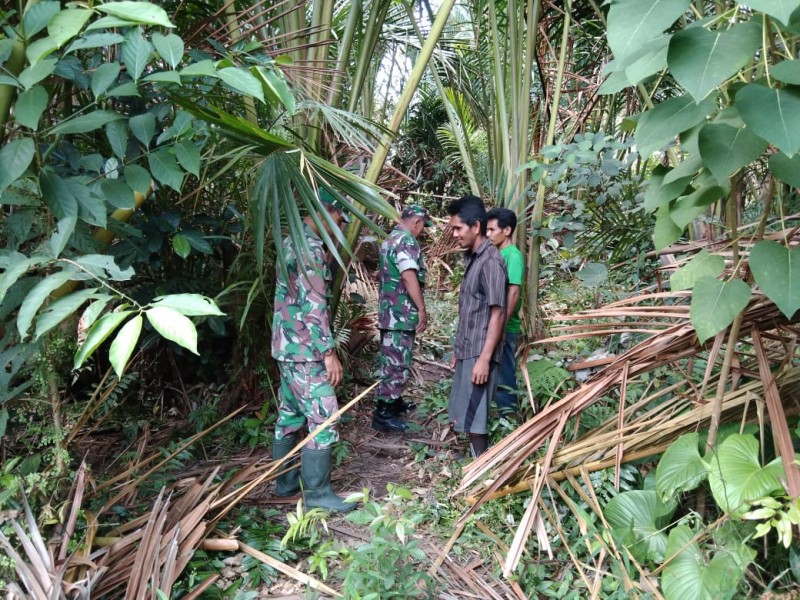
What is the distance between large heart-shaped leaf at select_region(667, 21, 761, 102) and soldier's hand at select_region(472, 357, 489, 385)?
1.83 meters

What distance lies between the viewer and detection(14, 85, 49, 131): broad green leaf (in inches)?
51.1

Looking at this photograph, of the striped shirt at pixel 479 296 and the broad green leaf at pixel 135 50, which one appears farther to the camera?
the striped shirt at pixel 479 296

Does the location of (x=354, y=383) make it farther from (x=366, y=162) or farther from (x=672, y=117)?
(x=672, y=117)

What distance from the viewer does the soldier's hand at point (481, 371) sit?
2.78 metres

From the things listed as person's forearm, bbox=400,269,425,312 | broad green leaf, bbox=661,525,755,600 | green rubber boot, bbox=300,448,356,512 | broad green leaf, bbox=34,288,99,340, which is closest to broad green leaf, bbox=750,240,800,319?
broad green leaf, bbox=661,525,755,600

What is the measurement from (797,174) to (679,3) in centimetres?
48

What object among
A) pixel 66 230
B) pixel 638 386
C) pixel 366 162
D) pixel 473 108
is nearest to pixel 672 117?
pixel 66 230

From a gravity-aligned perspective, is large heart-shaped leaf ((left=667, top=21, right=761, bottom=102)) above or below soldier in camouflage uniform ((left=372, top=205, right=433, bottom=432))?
above

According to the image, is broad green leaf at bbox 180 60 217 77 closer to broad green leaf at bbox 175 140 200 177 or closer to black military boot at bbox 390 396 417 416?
broad green leaf at bbox 175 140 200 177

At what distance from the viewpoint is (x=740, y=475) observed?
1584mm

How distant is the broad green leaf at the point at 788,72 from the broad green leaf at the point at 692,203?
0.29m

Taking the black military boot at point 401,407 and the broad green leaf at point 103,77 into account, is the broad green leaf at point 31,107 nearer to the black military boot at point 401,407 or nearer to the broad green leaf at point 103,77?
the broad green leaf at point 103,77

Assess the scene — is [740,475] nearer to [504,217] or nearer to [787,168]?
[787,168]

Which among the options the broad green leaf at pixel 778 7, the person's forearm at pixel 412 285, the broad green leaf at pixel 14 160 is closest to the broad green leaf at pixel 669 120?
the broad green leaf at pixel 778 7
